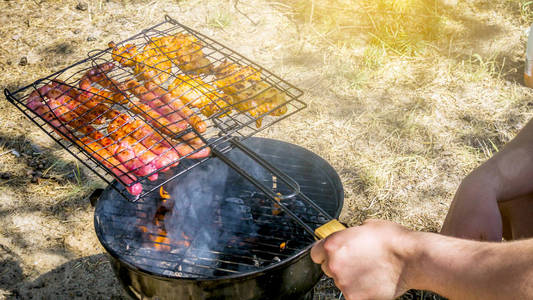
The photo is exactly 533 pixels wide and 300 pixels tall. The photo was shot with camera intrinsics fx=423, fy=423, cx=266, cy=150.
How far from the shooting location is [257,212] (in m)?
2.73

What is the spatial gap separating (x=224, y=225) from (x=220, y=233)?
68 millimetres

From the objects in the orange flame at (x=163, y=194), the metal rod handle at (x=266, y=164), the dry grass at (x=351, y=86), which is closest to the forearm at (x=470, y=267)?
the metal rod handle at (x=266, y=164)

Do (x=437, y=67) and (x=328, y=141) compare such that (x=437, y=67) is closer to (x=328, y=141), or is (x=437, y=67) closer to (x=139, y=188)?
(x=328, y=141)

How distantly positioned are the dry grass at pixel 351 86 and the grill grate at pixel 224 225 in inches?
50.1

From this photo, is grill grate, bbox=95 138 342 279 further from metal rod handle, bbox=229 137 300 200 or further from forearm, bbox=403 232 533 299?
forearm, bbox=403 232 533 299

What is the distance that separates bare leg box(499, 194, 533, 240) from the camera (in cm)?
235

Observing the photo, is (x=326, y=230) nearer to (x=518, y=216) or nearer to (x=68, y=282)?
(x=518, y=216)

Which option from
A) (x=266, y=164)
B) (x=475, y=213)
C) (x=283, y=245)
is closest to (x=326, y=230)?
(x=266, y=164)

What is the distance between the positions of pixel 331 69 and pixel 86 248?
359cm

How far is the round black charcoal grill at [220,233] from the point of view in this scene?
2086 millimetres

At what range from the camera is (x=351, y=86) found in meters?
5.27

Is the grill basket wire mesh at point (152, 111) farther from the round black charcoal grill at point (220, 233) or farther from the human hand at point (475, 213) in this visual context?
the human hand at point (475, 213)

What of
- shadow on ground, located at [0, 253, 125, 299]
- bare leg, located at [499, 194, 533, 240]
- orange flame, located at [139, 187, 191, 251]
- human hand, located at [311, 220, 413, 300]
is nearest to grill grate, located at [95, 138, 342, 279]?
orange flame, located at [139, 187, 191, 251]

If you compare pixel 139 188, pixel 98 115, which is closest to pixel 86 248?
pixel 98 115
